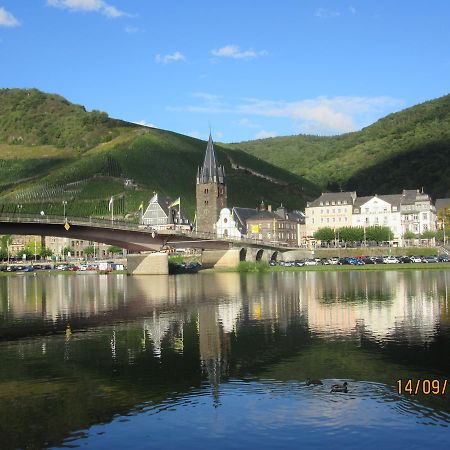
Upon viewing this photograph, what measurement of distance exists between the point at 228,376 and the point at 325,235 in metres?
134

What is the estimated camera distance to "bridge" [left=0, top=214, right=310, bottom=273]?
95500 millimetres

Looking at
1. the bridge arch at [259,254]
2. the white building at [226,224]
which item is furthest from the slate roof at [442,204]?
the bridge arch at [259,254]

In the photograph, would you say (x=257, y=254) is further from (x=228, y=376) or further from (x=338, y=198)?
(x=228, y=376)

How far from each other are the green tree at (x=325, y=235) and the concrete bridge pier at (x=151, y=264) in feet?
156

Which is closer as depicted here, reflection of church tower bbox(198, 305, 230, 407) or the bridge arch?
reflection of church tower bbox(198, 305, 230, 407)

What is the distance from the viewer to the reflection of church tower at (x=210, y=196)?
628 feet

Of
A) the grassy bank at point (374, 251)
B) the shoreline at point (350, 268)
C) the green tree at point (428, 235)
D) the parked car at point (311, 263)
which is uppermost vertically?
the green tree at point (428, 235)

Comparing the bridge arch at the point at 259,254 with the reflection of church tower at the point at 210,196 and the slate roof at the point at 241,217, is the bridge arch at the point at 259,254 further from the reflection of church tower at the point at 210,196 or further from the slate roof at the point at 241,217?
the reflection of church tower at the point at 210,196

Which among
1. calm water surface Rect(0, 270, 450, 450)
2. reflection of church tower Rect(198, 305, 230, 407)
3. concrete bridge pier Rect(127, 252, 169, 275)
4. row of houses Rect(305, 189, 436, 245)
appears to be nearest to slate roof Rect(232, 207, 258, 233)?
row of houses Rect(305, 189, 436, 245)

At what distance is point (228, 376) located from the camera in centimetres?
2945

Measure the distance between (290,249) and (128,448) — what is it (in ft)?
426

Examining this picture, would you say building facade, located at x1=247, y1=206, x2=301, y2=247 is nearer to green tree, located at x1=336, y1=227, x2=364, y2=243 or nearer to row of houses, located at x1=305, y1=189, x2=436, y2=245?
row of houses, located at x1=305, y1=189, x2=436, y2=245

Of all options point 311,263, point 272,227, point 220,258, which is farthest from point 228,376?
point 272,227

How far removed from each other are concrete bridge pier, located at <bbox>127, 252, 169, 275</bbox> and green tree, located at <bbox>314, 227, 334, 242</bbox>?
47.5m
